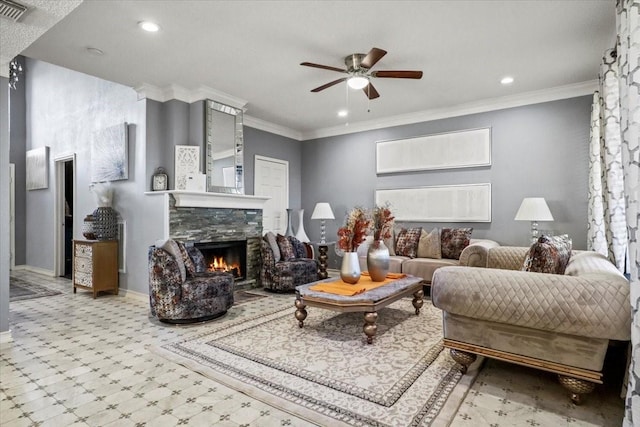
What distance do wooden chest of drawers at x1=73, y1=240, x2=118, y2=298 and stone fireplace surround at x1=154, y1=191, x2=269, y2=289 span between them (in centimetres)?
121

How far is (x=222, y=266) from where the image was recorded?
528cm

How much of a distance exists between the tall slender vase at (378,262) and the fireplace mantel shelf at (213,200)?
237 cm

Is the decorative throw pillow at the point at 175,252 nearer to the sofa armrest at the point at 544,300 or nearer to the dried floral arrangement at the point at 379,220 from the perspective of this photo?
the dried floral arrangement at the point at 379,220

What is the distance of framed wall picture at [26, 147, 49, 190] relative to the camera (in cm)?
659

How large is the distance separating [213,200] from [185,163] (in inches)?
24.5

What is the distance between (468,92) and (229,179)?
368cm

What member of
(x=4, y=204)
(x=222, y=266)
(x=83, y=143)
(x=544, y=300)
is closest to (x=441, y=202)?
(x=222, y=266)

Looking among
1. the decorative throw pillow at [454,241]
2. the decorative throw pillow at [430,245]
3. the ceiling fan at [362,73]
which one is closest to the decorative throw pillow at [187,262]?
the ceiling fan at [362,73]

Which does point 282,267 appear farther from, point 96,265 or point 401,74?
point 401,74

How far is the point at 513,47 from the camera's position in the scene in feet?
11.7

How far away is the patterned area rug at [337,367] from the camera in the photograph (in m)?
2.00

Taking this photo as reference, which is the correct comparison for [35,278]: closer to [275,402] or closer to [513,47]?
[275,402]

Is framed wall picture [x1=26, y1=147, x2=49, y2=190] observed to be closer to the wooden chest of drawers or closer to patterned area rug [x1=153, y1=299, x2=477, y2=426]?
the wooden chest of drawers

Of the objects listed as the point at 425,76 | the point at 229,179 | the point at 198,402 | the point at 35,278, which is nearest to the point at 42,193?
the point at 35,278
